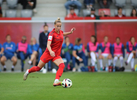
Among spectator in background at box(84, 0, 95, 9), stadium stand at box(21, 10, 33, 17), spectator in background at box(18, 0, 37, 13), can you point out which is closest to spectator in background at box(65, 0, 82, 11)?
spectator in background at box(84, 0, 95, 9)

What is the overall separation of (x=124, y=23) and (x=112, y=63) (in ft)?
9.14

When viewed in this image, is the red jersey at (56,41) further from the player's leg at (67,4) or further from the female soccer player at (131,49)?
the player's leg at (67,4)

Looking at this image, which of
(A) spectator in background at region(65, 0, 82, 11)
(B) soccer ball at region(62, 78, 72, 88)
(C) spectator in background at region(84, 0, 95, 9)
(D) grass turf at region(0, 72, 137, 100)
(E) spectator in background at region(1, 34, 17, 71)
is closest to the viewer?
(D) grass turf at region(0, 72, 137, 100)

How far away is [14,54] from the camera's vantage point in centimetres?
1477

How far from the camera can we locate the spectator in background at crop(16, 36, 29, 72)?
45.8 ft

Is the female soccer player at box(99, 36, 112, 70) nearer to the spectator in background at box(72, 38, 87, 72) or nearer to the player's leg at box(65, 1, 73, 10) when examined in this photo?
the spectator in background at box(72, 38, 87, 72)

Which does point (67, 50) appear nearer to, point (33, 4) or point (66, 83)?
point (33, 4)

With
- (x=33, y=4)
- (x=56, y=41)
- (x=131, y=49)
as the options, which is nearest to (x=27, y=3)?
(x=33, y=4)

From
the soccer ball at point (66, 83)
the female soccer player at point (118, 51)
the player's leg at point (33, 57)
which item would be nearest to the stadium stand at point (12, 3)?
the player's leg at point (33, 57)

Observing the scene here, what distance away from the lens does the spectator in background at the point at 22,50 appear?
45.8 feet

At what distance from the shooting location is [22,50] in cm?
1400

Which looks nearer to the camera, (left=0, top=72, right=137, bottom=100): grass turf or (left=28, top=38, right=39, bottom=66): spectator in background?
(left=0, top=72, right=137, bottom=100): grass turf

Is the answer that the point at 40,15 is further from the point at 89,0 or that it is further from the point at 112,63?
the point at 112,63

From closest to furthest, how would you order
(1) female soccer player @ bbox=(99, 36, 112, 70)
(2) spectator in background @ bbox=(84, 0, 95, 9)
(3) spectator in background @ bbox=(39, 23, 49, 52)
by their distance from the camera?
(3) spectator in background @ bbox=(39, 23, 49, 52), (1) female soccer player @ bbox=(99, 36, 112, 70), (2) spectator in background @ bbox=(84, 0, 95, 9)
